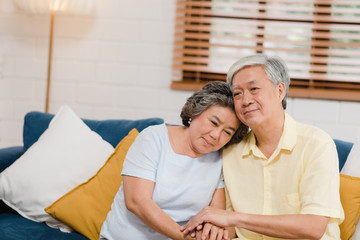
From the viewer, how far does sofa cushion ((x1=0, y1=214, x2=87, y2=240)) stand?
1814 millimetres

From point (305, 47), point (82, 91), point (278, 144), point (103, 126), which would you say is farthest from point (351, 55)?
point (82, 91)

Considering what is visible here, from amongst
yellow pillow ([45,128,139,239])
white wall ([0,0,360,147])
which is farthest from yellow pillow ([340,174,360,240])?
white wall ([0,0,360,147])

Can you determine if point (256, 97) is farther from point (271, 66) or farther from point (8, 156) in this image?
point (8, 156)

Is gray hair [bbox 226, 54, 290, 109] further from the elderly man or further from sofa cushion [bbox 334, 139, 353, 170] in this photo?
sofa cushion [bbox 334, 139, 353, 170]

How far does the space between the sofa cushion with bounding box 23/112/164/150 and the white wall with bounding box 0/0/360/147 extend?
512mm

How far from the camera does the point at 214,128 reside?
1618 millimetres

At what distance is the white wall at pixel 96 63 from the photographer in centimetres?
276

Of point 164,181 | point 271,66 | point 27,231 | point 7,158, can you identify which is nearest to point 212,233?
point 164,181

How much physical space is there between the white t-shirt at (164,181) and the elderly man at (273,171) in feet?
0.35

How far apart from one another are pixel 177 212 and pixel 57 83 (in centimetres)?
159

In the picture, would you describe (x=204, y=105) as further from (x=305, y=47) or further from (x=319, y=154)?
(x=305, y=47)

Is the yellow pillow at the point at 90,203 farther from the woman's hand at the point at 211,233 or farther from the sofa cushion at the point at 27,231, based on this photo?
the woman's hand at the point at 211,233

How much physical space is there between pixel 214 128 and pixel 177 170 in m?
0.21

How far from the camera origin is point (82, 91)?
9.38 ft
